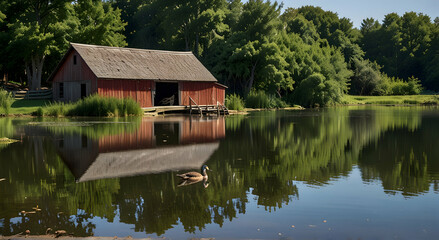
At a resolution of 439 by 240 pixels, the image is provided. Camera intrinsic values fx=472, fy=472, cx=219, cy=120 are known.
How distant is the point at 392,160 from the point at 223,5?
60.3 meters

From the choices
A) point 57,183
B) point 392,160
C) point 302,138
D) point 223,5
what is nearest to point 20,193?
point 57,183

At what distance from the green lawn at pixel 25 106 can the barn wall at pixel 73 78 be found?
7.67ft

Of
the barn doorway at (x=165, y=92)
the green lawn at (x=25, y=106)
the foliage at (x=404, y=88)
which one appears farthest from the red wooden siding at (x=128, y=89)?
the foliage at (x=404, y=88)

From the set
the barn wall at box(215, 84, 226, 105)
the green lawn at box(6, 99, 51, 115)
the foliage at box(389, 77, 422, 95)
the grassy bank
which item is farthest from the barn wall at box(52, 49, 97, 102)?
the foliage at box(389, 77, 422, 95)

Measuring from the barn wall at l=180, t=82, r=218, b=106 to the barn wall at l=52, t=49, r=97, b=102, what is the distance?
904cm

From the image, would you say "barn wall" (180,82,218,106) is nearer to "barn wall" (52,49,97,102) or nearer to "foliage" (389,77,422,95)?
"barn wall" (52,49,97,102)

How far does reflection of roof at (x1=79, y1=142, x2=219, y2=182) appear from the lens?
12.5 meters

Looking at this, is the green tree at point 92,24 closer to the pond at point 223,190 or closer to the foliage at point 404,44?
the pond at point 223,190

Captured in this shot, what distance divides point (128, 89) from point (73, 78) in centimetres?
541

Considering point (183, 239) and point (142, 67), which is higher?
point (142, 67)

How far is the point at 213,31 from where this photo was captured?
64.3 meters

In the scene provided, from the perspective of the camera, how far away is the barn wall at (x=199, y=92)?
46469 mm

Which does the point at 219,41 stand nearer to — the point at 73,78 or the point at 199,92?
the point at 199,92

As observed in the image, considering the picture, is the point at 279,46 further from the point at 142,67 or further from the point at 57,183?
the point at 57,183
